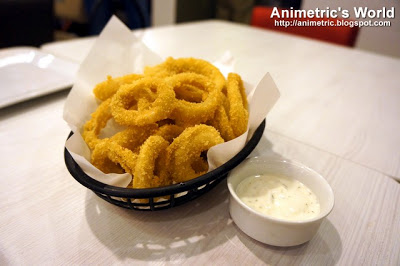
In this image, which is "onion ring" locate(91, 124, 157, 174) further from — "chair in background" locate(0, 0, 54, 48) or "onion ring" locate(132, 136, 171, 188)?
"chair in background" locate(0, 0, 54, 48)

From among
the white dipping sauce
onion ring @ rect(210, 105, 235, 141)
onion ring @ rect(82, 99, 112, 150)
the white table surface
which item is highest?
onion ring @ rect(210, 105, 235, 141)

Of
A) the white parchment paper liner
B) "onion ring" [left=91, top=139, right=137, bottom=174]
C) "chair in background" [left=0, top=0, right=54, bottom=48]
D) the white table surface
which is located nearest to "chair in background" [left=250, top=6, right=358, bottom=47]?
the white table surface

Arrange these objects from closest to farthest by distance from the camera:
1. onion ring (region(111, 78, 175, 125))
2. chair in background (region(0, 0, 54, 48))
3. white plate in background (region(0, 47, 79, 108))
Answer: onion ring (region(111, 78, 175, 125))
white plate in background (region(0, 47, 79, 108))
chair in background (region(0, 0, 54, 48))

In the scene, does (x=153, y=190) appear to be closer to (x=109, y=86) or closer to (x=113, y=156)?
(x=113, y=156)

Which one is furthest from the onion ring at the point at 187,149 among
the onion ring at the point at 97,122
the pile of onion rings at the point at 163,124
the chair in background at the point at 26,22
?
the chair in background at the point at 26,22

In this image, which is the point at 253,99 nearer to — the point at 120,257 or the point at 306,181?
the point at 306,181

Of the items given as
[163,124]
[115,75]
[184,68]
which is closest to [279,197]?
[163,124]

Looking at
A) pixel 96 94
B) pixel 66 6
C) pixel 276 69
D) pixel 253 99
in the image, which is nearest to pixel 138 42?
pixel 96 94
